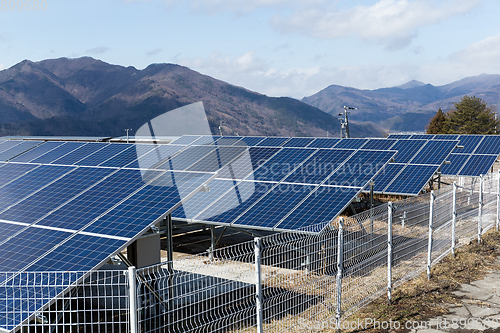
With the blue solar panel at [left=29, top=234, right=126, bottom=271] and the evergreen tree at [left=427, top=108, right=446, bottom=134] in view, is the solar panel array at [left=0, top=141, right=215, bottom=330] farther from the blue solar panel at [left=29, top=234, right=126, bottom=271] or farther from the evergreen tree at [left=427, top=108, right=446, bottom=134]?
the evergreen tree at [left=427, top=108, right=446, bottom=134]

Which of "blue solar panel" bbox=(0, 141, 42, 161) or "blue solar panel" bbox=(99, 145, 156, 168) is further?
"blue solar panel" bbox=(0, 141, 42, 161)

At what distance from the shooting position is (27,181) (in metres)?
10.5

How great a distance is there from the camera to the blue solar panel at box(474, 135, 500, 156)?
78.7ft

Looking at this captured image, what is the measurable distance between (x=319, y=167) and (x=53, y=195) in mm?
7938

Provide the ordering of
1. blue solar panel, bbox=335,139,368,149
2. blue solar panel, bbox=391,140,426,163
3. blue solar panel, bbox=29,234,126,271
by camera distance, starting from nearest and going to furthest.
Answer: blue solar panel, bbox=29,234,126,271, blue solar panel, bbox=335,139,368,149, blue solar panel, bbox=391,140,426,163

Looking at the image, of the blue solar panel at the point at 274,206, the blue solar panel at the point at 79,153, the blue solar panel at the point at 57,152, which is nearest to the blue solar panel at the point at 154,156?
the blue solar panel at the point at 79,153

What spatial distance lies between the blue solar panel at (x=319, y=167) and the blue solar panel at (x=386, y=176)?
16.4ft

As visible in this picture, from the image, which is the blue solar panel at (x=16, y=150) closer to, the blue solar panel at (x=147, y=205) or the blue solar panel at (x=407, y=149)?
the blue solar panel at (x=147, y=205)

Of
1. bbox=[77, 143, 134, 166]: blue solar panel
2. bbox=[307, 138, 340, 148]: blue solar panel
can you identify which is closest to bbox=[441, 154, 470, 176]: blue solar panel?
bbox=[307, 138, 340, 148]: blue solar panel

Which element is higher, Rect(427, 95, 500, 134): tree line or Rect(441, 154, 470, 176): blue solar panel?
Rect(427, 95, 500, 134): tree line

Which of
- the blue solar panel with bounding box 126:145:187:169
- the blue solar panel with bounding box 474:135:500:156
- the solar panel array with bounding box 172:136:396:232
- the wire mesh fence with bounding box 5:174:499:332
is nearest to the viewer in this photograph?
the wire mesh fence with bounding box 5:174:499:332

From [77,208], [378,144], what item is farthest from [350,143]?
[77,208]

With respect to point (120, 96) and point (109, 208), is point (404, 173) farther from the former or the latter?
point (120, 96)

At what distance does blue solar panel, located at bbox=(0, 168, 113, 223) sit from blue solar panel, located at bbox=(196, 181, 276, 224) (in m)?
3.36
